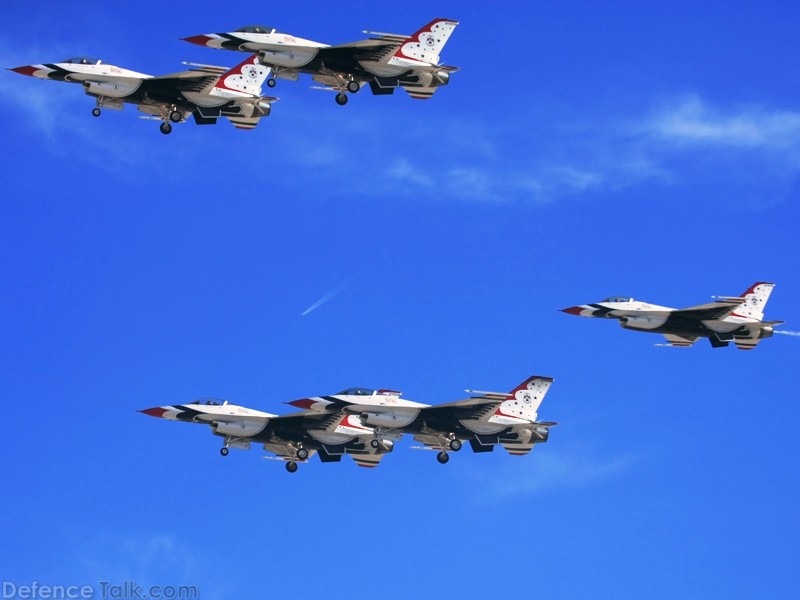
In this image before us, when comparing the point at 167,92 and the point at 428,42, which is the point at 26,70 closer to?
the point at 167,92

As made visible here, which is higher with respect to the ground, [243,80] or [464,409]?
[243,80]

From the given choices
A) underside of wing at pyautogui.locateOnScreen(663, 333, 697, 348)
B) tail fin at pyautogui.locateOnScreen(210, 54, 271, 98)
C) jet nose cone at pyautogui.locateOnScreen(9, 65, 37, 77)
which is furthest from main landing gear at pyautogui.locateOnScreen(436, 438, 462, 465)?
jet nose cone at pyautogui.locateOnScreen(9, 65, 37, 77)

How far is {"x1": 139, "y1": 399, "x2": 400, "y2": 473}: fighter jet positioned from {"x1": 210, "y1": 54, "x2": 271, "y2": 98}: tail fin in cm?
1854

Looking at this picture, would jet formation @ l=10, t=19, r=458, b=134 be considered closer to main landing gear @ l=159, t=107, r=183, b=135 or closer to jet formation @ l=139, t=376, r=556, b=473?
main landing gear @ l=159, t=107, r=183, b=135

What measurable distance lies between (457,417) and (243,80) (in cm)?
2403

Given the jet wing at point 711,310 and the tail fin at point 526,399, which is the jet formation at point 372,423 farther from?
the jet wing at point 711,310

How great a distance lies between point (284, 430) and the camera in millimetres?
91125

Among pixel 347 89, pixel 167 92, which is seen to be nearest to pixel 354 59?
pixel 347 89

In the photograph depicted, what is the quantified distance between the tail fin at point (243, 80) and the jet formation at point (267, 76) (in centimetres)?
8

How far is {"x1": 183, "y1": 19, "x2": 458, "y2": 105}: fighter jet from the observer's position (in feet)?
281

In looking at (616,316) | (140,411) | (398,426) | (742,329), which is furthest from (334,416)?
(742,329)

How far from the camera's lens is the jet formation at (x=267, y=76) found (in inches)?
3381

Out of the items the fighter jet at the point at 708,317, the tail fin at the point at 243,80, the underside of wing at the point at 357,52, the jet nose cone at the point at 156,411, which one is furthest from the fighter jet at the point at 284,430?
the underside of wing at the point at 357,52

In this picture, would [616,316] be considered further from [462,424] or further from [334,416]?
[334,416]
